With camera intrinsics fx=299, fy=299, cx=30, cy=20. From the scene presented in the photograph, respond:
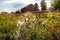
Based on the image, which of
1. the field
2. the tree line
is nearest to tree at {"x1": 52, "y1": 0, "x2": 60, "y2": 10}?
the tree line

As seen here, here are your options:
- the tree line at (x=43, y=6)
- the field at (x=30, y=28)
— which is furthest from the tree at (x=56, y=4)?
the field at (x=30, y=28)

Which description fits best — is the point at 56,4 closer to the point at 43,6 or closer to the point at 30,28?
the point at 43,6

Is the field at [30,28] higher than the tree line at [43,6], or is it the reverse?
the tree line at [43,6]

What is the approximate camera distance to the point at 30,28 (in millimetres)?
12094

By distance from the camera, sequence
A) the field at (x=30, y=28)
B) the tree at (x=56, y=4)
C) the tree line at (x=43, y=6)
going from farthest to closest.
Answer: the tree at (x=56, y=4) < the tree line at (x=43, y=6) < the field at (x=30, y=28)

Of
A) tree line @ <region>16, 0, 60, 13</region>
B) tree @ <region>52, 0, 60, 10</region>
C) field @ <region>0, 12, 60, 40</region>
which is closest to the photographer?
field @ <region>0, 12, 60, 40</region>

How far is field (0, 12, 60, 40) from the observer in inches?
471

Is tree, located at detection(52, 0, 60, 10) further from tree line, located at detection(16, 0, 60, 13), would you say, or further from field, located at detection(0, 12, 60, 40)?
field, located at detection(0, 12, 60, 40)

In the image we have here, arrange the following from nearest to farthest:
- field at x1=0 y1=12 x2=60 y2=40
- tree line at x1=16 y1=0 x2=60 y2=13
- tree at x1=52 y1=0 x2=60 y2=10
Result: field at x1=0 y1=12 x2=60 y2=40 < tree line at x1=16 y1=0 x2=60 y2=13 < tree at x1=52 y1=0 x2=60 y2=10

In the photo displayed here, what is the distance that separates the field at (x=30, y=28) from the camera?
39.3ft

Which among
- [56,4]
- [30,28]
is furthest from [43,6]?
[30,28]

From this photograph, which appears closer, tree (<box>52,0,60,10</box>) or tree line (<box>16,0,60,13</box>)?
tree line (<box>16,0,60,13</box>)

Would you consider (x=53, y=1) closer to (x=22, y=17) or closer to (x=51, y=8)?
(x=51, y=8)

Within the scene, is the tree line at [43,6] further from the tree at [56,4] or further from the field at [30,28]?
the field at [30,28]
